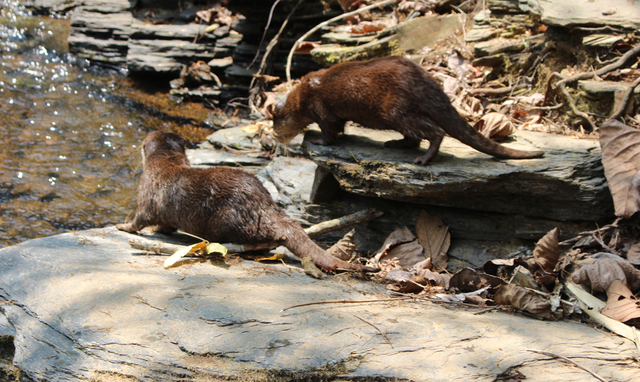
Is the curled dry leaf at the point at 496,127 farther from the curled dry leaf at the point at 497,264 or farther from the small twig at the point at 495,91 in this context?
the small twig at the point at 495,91

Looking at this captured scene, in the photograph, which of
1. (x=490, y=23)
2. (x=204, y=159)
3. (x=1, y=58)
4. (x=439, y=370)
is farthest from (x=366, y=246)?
(x=1, y=58)

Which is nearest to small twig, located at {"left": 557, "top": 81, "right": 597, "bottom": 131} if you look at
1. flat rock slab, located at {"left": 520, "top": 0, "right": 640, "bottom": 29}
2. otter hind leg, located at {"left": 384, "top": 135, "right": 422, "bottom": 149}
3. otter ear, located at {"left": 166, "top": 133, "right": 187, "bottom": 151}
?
flat rock slab, located at {"left": 520, "top": 0, "right": 640, "bottom": 29}

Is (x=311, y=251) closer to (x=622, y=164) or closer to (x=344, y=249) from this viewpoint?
(x=344, y=249)

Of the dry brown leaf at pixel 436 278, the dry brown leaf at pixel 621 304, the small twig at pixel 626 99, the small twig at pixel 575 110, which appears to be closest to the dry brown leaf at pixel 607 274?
the dry brown leaf at pixel 621 304

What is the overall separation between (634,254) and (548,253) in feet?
1.60

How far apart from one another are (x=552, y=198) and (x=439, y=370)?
1.82 m

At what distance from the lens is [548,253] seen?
302cm

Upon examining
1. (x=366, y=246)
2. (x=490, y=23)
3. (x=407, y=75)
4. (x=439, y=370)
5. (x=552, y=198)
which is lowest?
(x=366, y=246)

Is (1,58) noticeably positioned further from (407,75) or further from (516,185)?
(516,185)

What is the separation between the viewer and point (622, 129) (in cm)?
307

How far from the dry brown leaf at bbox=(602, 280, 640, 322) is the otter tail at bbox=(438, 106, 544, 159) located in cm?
106

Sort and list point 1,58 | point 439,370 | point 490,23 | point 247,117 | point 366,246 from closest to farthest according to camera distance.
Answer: point 439,370 < point 366,246 < point 490,23 < point 247,117 < point 1,58

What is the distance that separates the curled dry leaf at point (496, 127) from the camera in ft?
12.3

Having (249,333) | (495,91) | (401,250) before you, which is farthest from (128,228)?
(495,91)
